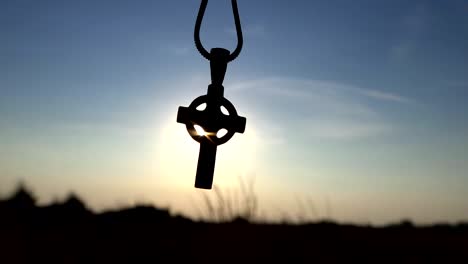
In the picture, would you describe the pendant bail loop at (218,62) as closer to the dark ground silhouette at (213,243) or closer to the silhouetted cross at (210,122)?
the silhouetted cross at (210,122)

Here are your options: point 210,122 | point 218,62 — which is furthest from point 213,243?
point 218,62

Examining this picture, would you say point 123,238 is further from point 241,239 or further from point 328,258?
point 328,258

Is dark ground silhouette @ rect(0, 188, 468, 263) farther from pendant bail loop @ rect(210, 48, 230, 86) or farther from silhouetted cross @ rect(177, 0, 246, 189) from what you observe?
pendant bail loop @ rect(210, 48, 230, 86)

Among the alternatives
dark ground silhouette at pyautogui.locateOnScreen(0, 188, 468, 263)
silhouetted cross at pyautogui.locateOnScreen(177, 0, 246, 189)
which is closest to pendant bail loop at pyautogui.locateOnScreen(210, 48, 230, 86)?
silhouetted cross at pyautogui.locateOnScreen(177, 0, 246, 189)

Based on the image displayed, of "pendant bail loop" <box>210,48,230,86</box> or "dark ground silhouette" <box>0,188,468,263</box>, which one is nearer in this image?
"pendant bail loop" <box>210,48,230,86</box>

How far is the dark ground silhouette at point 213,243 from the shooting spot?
3797mm

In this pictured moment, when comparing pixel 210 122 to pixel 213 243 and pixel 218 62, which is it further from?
pixel 213 243

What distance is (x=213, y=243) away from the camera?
157 inches

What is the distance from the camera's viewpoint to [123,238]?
4.44m

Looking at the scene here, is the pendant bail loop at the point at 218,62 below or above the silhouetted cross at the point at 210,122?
above

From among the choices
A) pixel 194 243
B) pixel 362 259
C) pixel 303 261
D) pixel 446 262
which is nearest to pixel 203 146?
pixel 194 243

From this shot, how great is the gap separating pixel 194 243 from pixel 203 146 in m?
0.85

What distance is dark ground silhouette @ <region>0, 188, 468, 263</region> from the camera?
380 cm

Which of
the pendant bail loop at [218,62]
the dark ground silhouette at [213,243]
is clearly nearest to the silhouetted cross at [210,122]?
the pendant bail loop at [218,62]
